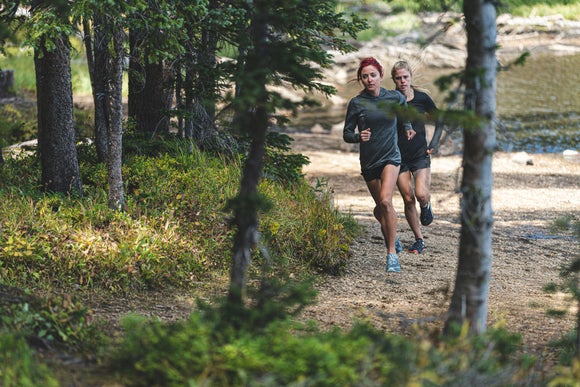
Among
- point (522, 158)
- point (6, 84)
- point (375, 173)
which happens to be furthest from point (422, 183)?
point (6, 84)

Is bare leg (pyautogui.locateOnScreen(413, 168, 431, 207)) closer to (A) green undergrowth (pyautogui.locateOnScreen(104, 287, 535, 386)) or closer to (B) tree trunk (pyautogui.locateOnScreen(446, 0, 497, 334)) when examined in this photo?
(B) tree trunk (pyautogui.locateOnScreen(446, 0, 497, 334))

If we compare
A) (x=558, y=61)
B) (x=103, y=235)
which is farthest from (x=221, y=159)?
(x=558, y=61)

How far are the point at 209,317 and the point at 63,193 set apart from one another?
190 inches

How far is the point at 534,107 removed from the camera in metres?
23.9

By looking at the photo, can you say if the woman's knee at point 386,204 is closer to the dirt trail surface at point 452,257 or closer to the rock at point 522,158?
the dirt trail surface at point 452,257

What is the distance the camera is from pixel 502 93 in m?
25.9

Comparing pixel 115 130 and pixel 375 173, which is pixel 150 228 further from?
pixel 375 173

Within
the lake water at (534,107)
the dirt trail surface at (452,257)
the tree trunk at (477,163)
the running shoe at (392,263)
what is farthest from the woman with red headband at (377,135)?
the lake water at (534,107)

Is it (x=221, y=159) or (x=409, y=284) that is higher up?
(x=221, y=159)

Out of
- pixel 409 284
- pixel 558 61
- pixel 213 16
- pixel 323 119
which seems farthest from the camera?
pixel 558 61

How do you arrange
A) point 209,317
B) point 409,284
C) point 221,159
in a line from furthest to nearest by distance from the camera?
point 221,159
point 409,284
point 209,317

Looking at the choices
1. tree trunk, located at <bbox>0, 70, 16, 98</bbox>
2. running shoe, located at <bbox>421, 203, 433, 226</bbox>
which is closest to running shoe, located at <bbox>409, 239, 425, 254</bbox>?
running shoe, located at <bbox>421, 203, 433, 226</bbox>

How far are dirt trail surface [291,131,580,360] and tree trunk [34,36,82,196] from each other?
3.12 meters

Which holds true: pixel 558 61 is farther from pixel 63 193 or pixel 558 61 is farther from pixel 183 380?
pixel 183 380
